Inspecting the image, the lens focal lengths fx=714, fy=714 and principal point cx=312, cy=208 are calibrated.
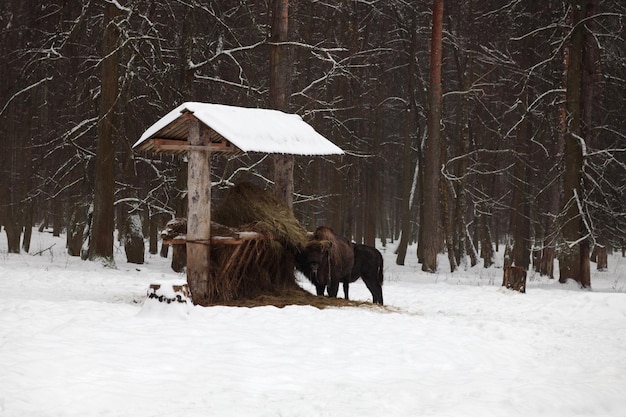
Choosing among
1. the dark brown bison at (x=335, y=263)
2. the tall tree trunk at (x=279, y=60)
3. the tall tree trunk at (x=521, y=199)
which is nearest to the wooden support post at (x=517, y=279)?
the dark brown bison at (x=335, y=263)

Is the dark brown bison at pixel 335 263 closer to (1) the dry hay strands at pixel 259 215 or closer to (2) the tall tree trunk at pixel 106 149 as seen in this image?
(1) the dry hay strands at pixel 259 215

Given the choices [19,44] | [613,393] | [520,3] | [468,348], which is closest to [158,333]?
[468,348]

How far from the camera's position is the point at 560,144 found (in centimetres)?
2291

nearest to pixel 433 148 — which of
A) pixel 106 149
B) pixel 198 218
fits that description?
pixel 106 149

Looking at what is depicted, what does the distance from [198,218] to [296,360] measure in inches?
157

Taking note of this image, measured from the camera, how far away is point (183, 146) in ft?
37.7

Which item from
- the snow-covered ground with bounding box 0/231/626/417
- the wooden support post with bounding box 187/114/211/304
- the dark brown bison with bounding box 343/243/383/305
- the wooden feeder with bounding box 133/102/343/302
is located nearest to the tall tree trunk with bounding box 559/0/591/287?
the snow-covered ground with bounding box 0/231/626/417

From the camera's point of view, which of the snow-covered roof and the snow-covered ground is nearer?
the snow-covered ground

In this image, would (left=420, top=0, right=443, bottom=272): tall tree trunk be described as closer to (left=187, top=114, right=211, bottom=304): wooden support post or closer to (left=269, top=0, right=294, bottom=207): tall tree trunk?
(left=269, top=0, right=294, bottom=207): tall tree trunk

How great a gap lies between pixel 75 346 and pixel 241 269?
4.44 meters

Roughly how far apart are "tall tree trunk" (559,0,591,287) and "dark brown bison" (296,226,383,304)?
22.3 feet

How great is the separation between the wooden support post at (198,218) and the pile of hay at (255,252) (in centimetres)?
19

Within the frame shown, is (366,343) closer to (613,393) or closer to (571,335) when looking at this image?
(613,393)

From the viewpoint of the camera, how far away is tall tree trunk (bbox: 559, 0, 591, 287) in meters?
18.0
